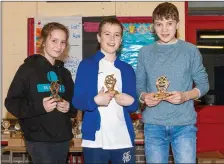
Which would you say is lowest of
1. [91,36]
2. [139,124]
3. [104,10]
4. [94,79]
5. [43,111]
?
[139,124]

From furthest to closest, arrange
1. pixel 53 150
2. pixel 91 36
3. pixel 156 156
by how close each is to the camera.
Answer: pixel 91 36, pixel 53 150, pixel 156 156

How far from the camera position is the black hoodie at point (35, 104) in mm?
3014

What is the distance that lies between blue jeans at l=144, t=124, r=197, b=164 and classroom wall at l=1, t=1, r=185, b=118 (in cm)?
294

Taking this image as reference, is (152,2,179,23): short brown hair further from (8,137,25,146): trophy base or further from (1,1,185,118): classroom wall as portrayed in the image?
(8,137,25,146): trophy base

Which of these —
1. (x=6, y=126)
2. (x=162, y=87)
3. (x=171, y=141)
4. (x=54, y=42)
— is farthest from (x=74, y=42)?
(x=171, y=141)

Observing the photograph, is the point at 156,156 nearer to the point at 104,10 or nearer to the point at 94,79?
the point at 94,79

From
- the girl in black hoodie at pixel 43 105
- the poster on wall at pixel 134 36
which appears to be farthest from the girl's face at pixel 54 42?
the poster on wall at pixel 134 36

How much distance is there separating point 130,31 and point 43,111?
2.85m

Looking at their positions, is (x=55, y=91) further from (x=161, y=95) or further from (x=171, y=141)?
(x=171, y=141)

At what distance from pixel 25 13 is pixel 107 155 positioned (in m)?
3.43

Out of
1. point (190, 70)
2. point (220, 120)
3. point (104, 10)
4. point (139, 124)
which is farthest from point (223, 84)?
point (190, 70)

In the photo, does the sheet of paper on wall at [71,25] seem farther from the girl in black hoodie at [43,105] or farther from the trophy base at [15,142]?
the girl in black hoodie at [43,105]

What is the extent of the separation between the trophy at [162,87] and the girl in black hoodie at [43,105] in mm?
796

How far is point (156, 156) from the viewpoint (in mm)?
2826
